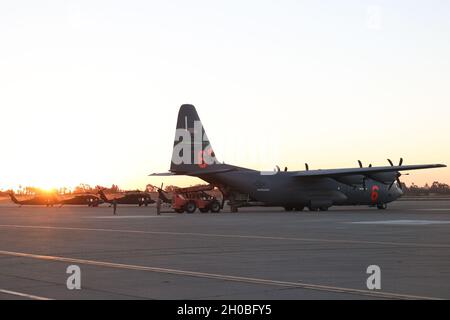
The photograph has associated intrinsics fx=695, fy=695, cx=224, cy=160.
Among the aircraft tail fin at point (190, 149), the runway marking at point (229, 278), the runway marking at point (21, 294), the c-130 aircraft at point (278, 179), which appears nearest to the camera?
the runway marking at point (21, 294)

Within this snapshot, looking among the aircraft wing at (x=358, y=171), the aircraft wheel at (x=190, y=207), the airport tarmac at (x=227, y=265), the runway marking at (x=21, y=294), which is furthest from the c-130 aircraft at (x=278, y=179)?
the runway marking at (x=21, y=294)

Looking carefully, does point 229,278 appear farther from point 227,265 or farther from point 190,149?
point 190,149

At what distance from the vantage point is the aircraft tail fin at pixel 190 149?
56.3 m

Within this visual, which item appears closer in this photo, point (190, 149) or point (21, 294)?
point (21, 294)

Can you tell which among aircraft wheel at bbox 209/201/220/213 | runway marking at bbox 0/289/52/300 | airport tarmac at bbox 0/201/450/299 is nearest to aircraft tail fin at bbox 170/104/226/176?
aircraft wheel at bbox 209/201/220/213

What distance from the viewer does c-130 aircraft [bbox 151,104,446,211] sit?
5669 centimetres

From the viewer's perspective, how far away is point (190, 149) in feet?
186

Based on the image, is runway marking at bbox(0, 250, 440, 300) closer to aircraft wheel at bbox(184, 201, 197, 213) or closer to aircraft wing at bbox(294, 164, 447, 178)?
aircraft wheel at bbox(184, 201, 197, 213)

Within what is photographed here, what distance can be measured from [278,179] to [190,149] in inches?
316

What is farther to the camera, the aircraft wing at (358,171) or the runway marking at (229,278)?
the aircraft wing at (358,171)

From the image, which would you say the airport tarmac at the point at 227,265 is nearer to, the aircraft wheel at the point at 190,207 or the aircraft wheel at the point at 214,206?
the aircraft wheel at the point at 190,207

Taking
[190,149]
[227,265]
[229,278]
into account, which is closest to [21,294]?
[229,278]

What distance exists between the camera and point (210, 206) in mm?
59688

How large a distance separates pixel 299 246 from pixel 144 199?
2799 inches
